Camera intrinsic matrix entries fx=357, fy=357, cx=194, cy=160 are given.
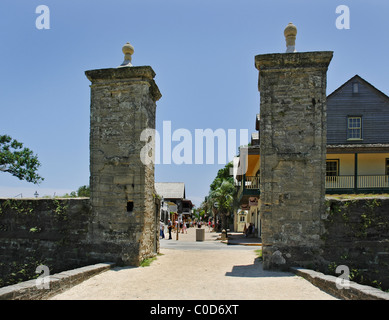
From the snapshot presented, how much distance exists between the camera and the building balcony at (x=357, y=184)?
2134cm

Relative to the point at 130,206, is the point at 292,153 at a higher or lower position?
higher

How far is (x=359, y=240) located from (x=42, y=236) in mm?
8975

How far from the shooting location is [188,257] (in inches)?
490

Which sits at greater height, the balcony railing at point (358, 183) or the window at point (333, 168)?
the window at point (333, 168)

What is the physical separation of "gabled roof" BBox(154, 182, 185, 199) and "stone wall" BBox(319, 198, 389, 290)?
50.0 metres

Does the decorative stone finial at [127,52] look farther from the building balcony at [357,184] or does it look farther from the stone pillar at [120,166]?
the building balcony at [357,184]

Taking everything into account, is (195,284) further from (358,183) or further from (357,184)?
(358,183)

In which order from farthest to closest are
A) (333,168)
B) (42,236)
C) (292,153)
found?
(333,168)
(42,236)
(292,153)

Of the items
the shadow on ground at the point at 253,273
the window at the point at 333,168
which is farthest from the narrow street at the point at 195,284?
the window at the point at 333,168

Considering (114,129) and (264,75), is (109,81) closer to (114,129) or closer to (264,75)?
(114,129)

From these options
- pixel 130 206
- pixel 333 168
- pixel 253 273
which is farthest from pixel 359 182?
pixel 130 206

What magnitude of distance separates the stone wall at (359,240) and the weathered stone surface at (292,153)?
1.28ft

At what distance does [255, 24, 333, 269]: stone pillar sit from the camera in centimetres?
957

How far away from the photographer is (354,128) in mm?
23547
